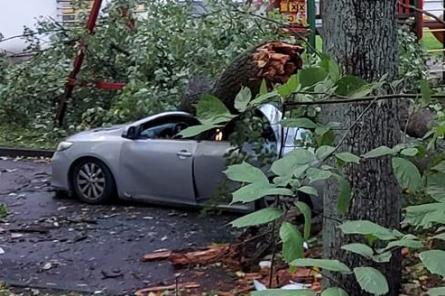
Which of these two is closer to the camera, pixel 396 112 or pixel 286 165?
pixel 286 165

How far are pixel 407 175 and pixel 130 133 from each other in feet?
26.3

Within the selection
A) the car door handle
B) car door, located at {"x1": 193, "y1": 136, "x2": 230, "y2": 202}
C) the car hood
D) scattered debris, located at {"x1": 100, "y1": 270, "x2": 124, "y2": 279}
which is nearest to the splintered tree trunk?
scattered debris, located at {"x1": 100, "y1": 270, "x2": 124, "y2": 279}

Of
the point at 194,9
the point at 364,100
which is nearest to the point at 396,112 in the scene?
the point at 364,100

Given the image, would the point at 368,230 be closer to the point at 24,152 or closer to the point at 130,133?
the point at 130,133

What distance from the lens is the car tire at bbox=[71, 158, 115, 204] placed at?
9602 mm

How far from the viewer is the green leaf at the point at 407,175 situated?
1652 millimetres

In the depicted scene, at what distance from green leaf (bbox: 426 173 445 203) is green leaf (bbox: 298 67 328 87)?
1.02 feet

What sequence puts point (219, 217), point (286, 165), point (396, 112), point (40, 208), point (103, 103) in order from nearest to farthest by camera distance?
point (286, 165), point (396, 112), point (219, 217), point (40, 208), point (103, 103)

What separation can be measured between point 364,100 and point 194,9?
928 centimetres

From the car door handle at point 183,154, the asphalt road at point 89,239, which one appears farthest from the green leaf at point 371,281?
the car door handle at point 183,154

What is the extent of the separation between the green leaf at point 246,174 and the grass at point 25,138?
1188 cm

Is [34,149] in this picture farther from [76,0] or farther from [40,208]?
[40,208]

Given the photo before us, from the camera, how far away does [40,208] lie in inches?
374

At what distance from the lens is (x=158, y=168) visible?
9.16m
